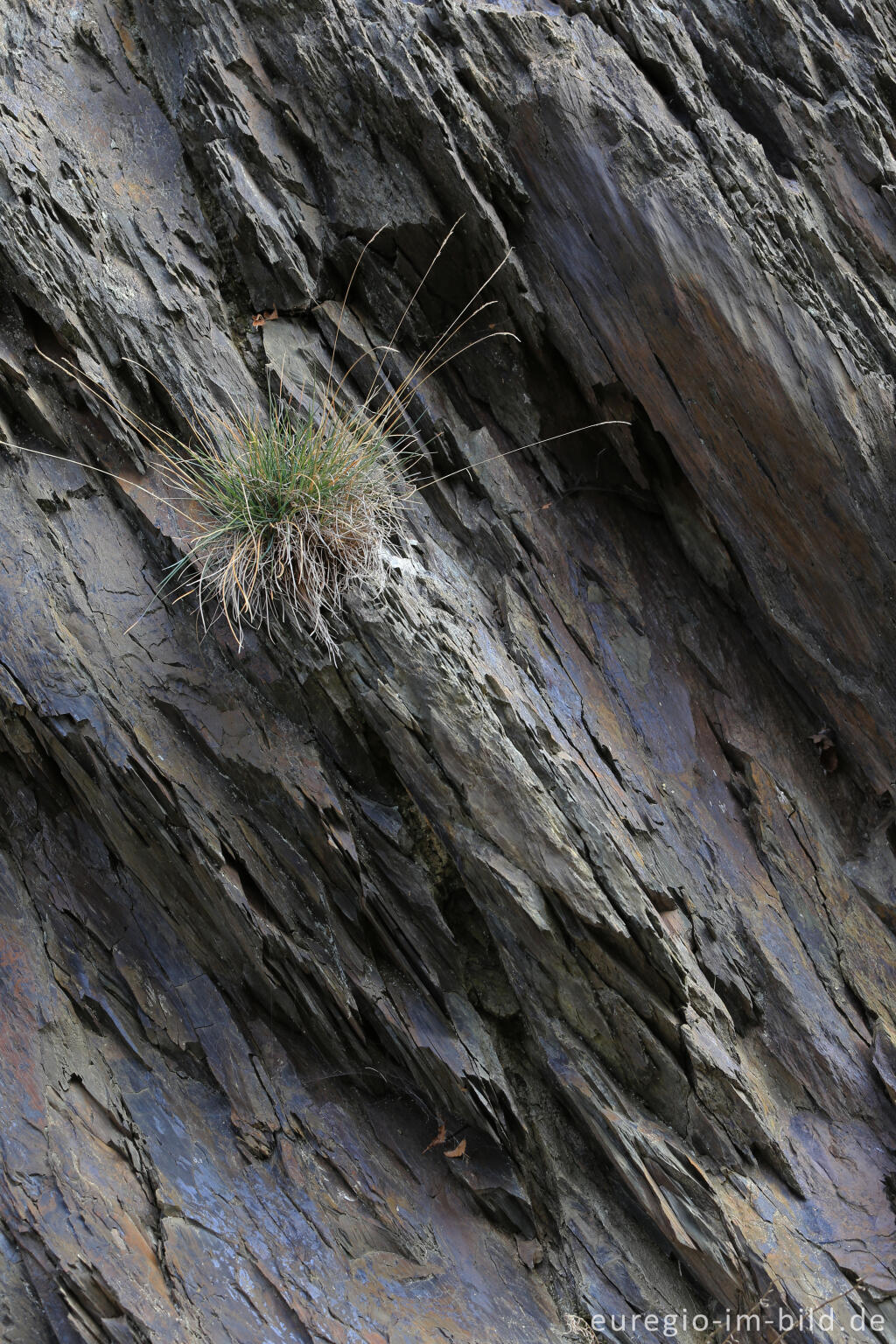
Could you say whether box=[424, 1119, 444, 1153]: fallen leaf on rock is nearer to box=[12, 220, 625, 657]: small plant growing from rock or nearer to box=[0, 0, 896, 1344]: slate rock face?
box=[0, 0, 896, 1344]: slate rock face

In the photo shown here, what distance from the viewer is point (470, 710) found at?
483 centimetres

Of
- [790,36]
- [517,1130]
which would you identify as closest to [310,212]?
[790,36]

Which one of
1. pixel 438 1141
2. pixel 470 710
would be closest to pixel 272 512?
pixel 470 710

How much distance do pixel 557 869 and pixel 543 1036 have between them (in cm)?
86

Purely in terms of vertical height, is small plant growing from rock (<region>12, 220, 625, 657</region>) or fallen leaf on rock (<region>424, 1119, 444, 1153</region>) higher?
small plant growing from rock (<region>12, 220, 625, 657</region>)

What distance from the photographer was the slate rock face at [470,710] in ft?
14.9

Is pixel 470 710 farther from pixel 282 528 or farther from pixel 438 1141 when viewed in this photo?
pixel 438 1141

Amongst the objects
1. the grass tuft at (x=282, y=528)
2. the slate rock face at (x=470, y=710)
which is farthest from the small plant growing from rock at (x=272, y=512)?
the slate rock face at (x=470, y=710)

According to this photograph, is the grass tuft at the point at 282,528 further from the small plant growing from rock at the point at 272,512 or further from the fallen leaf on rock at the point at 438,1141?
the fallen leaf on rock at the point at 438,1141

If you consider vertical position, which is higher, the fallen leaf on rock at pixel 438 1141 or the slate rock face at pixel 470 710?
the slate rock face at pixel 470 710

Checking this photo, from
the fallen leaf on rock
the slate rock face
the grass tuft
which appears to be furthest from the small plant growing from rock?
the fallen leaf on rock

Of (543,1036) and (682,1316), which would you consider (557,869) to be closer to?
(543,1036)

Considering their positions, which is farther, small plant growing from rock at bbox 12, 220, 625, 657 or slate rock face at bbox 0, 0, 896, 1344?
small plant growing from rock at bbox 12, 220, 625, 657

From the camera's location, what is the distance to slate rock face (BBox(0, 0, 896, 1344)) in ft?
14.9
